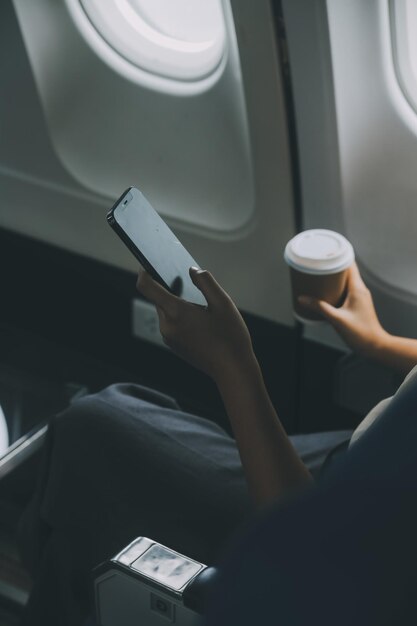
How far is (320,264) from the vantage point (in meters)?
1.45

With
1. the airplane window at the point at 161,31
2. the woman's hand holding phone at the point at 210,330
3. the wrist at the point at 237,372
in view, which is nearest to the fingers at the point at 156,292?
the woman's hand holding phone at the point at 210,330

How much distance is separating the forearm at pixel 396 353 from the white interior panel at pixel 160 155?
34cm

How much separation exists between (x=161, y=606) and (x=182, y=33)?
1.10 m

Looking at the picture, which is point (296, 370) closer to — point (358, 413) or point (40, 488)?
point (358, 413)

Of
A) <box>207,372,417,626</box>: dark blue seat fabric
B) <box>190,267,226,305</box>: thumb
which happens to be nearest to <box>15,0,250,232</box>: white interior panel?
<box>190,267,226,305</box>: thumb

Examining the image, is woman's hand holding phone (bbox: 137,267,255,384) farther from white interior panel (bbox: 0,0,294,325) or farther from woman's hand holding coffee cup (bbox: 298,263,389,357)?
white interior panel (bbox: 0,0,294,325)

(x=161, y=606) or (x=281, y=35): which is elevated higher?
(x=281, y=35)

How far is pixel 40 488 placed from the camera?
140cm

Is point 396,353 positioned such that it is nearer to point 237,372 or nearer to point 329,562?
point 237,372

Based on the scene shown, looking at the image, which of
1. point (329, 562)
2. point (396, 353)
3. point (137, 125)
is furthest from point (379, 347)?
point (329, 562)

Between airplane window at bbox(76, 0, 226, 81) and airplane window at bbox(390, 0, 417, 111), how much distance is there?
366mm

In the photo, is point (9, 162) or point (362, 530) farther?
point (9, 162)

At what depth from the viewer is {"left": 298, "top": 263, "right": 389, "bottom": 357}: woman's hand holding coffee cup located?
4.78 feet

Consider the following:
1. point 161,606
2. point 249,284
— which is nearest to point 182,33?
point 249,284
